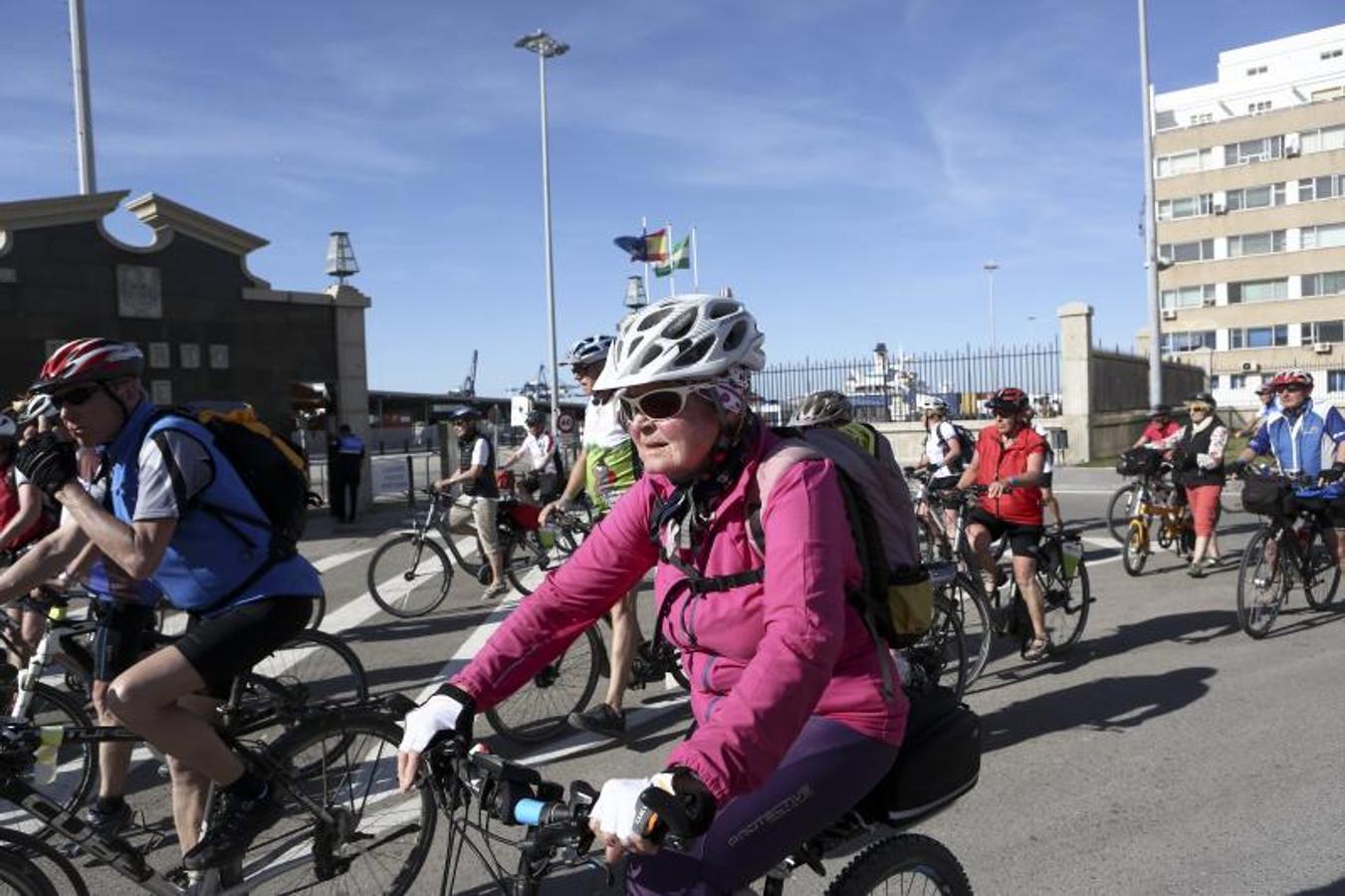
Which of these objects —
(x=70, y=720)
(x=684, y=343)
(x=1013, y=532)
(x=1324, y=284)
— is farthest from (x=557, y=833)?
(x=1324, y=284)

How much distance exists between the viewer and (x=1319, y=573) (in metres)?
8.02

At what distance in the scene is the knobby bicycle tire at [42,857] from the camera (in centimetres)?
283

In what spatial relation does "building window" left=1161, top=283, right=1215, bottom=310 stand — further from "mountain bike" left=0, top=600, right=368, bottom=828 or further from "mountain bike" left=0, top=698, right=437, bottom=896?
"mountain bike" left=0, top=698, right=437, bottom=896

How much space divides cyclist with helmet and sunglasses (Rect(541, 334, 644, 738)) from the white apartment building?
2030 inches

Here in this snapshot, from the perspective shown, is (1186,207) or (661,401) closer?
(661,401)

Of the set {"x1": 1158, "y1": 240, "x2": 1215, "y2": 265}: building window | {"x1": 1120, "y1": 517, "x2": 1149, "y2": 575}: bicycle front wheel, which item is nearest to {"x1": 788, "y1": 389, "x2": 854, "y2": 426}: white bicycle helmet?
{"x1": 1120, "y1": 517, "x2": 1149, "y2": 575}: bicycle front wheel

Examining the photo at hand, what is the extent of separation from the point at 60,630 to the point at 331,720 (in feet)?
6.76

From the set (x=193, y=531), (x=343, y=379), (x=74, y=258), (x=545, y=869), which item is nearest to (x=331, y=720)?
(x=193, y=531)

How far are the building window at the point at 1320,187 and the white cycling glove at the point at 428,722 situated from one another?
64.5 metres

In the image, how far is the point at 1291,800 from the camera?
4.37m

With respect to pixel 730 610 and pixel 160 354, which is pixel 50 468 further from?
pixel 160 354

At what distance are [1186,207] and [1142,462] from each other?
2210 inches

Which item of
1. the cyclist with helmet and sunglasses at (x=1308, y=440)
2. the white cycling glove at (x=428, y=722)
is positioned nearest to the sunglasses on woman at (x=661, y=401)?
the white cycling glove at (x=428, y=722)

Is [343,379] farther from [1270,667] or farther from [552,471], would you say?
[1270,667]
